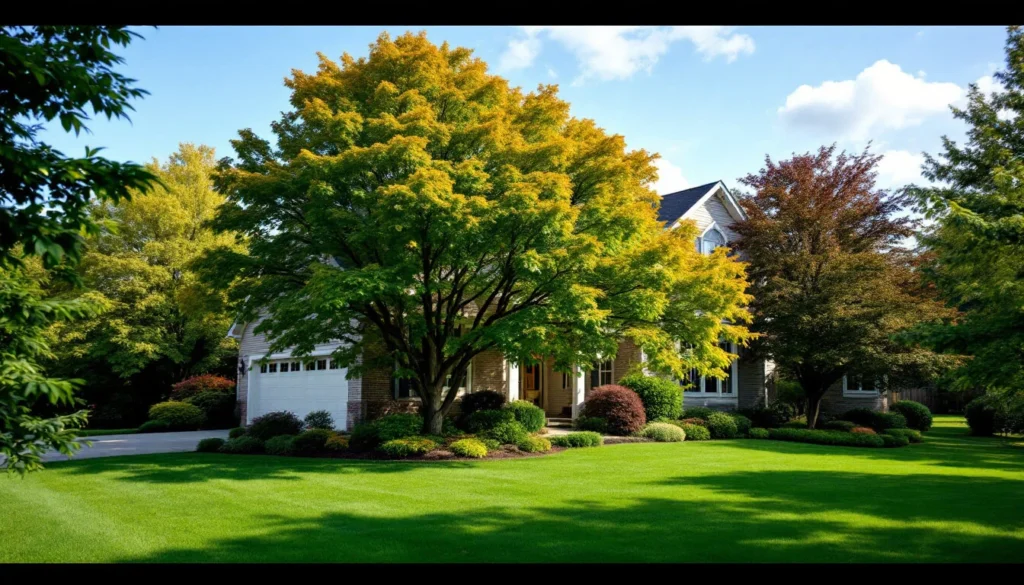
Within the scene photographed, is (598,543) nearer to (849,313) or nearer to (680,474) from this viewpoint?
(680,474)

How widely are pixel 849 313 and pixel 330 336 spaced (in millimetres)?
15294

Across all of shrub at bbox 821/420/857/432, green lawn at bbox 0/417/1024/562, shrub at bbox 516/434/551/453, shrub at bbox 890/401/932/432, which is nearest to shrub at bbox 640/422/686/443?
shrub at bbox 516/434/551/453

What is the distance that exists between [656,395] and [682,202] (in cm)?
897

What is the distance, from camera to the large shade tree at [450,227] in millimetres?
13406

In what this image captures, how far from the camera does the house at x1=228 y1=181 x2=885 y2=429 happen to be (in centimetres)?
2008

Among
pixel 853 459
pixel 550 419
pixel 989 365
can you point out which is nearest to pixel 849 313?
pixel 853 459

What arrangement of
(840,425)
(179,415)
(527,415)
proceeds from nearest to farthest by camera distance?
(527,415), (840,425), (179,415)

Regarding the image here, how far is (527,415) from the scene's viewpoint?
1858 cm

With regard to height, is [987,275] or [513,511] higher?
[987,275]

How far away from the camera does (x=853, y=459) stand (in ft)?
52.7

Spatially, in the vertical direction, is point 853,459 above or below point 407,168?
below

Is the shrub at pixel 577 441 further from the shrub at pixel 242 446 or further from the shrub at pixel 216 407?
the shrub at pixel 216 407

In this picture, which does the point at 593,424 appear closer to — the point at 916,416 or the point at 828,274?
the point at 828,274

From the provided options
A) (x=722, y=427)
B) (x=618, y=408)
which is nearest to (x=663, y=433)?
(x=618, y=408)
